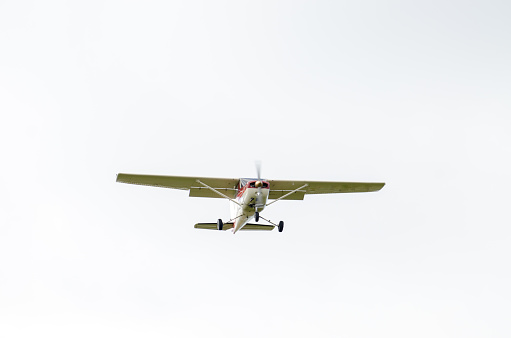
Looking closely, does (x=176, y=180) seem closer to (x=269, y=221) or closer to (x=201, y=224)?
(x=201, y=224)

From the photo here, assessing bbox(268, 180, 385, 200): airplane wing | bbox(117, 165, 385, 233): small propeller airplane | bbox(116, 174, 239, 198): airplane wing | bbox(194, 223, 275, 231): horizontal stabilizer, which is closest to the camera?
bbox(117, 165, 385, 233): small propeller airplane

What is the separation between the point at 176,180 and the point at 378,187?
10.0 metres

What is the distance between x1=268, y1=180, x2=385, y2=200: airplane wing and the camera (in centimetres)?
3166

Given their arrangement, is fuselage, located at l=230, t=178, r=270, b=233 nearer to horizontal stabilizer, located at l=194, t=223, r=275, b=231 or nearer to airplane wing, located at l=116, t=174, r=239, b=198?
horizontal stabilizer, located at l=194, t=223, r=275, b=231

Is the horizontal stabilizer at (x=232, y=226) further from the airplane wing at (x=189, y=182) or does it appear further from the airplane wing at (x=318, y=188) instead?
the airplane wing at (x=318, y=188)

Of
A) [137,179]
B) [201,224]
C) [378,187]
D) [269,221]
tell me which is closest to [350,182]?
[378,187]

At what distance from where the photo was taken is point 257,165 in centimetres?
2909

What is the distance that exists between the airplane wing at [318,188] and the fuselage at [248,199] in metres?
2.09

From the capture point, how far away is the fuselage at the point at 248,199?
27812 mm

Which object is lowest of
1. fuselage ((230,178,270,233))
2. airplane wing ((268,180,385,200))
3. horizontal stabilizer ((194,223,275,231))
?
horizontal stabilizer ((194,223,275,231))

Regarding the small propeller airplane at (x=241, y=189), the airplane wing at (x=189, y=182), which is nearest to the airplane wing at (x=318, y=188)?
the small propeller airplane at (x=241, y=189)

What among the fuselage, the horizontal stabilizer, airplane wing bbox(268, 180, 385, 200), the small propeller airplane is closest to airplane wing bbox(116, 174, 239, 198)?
the small propeller airplane

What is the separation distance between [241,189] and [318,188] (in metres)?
4.87

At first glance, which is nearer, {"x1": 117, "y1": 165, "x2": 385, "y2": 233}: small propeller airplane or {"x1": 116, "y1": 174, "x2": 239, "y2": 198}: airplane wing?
{"x1": 117, "y1": 165, "x2": 385, "y2": 233}: small propeller airplane
